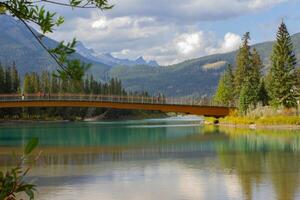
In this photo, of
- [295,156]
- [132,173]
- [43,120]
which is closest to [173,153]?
[295,156]

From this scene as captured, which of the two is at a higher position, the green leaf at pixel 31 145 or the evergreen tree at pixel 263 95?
the evergreen tree at pixel 263 95

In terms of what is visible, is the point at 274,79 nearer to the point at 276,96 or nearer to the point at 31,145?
the point at 276,96

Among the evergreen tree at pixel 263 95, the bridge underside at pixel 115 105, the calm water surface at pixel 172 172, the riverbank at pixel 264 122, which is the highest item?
the evergreen tree at pixel 263 95

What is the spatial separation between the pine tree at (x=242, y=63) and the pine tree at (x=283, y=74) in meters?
17.2

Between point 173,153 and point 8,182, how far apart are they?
38684mm

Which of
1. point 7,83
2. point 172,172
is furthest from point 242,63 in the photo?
point 172,172

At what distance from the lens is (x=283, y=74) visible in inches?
3076

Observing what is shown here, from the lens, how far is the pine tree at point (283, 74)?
77.8 meters

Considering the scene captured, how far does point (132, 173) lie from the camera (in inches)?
1170

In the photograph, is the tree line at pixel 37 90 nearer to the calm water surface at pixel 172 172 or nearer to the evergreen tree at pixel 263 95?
the evergreen tree at pixel 263 95

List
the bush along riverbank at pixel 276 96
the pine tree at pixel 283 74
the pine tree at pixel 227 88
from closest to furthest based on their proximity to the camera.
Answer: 1. the bush along riverbank at pixel 276 96
2. the pine tree at pixel 283 74
3. the pine tree at pixel 227 88

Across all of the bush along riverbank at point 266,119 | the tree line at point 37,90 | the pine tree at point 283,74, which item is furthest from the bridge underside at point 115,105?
the tree line at point 37,90

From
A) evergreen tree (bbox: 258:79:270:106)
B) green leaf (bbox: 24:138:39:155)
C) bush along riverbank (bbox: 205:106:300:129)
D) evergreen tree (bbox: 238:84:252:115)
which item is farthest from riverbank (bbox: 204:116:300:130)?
green leaf (bbox: 24:138:39:155)

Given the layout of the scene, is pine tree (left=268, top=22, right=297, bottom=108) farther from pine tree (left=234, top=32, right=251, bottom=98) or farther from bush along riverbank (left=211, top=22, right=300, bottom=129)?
pine tree (left=234, top=32, right=251, bottom=98)
